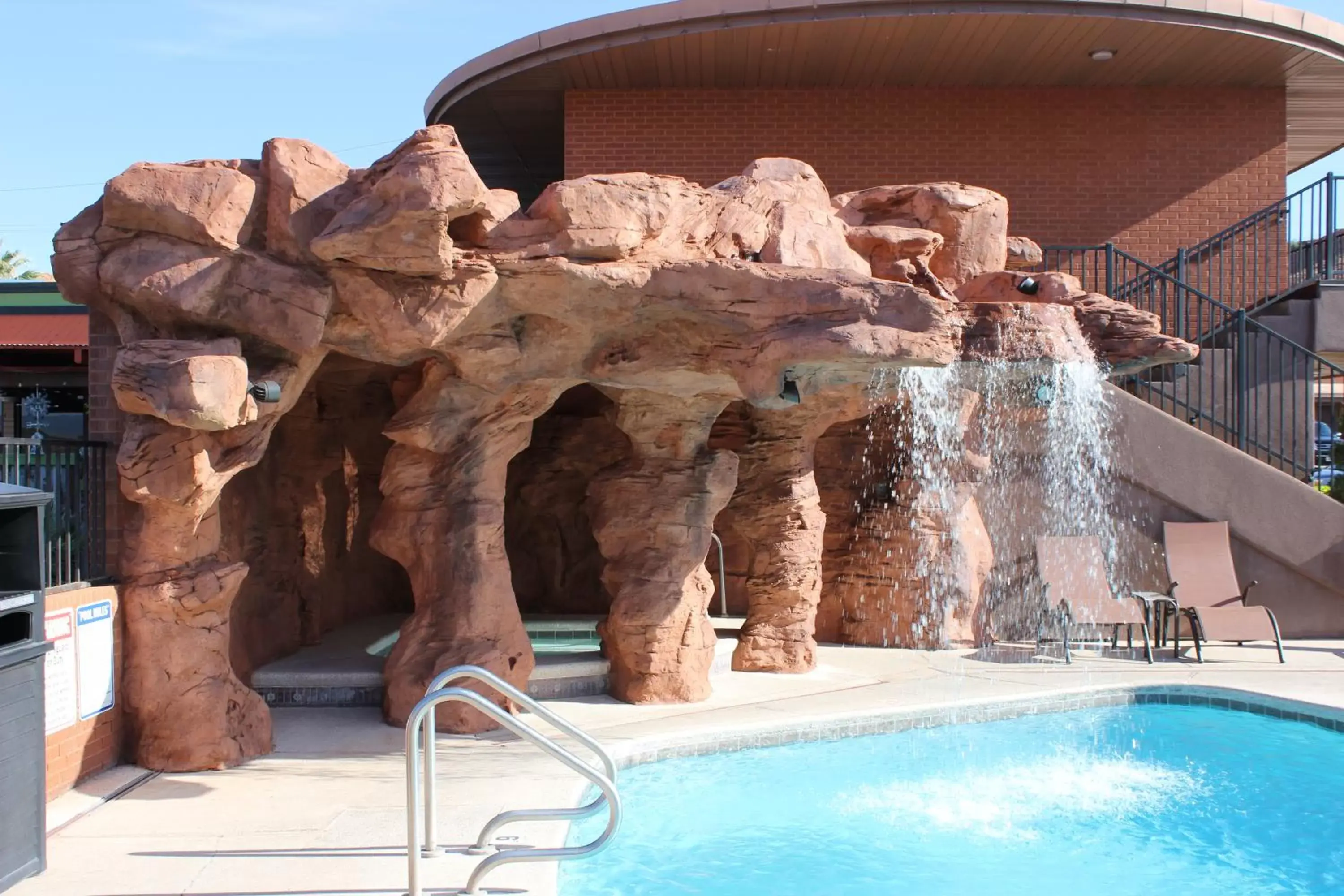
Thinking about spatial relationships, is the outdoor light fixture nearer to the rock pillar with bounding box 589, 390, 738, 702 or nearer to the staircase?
the rock pillar with bounding box 589, 390, 738, 702

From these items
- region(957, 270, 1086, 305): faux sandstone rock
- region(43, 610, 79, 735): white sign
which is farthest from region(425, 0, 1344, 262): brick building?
region(43, 610, 79, 735): white sign

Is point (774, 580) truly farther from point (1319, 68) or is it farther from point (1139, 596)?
point (1319, 68)

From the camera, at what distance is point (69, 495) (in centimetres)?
771

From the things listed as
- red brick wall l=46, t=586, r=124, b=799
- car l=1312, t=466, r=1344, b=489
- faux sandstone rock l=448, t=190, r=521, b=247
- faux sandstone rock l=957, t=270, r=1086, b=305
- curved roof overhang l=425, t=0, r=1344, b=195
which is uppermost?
curved roof overhang l=425, t=0, r=1344, b=195

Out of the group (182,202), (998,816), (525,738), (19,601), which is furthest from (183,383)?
(998,816)

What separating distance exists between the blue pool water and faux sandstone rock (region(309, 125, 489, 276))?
360 centimetres

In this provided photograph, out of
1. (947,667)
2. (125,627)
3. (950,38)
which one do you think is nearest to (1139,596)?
(947,667)

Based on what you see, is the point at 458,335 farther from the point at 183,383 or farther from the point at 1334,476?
the point at 1334,476

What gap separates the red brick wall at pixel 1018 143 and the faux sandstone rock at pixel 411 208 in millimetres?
8912

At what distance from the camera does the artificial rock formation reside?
24.5ft

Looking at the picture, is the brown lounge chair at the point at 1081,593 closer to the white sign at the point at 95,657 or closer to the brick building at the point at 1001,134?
the brick building at the point at 1001,134

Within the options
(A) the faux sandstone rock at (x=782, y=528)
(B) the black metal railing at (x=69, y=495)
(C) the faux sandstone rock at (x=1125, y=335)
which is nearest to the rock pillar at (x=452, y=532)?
(B) the black metal railing at (x=69, y=495)

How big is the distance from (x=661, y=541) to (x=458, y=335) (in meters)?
2.69

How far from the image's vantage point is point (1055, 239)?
16.1 meters
